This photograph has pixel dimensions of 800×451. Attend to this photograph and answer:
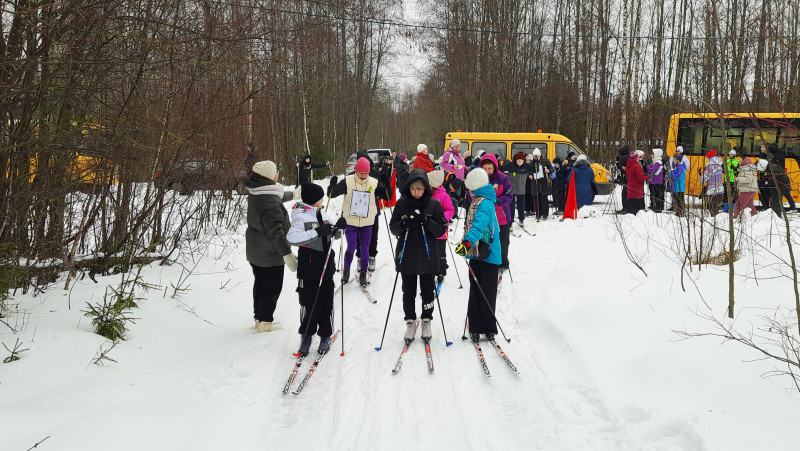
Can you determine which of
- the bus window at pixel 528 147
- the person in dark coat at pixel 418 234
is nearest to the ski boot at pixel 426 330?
the person in dark coat at pixel 418 234

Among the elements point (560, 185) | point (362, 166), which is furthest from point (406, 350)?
point (560, 185)

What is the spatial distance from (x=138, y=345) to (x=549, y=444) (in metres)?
3.97

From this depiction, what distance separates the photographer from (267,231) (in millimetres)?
5789

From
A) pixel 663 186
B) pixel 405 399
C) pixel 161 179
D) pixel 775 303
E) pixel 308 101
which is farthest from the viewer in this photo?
pixel 308 101

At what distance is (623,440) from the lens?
3.74 meters

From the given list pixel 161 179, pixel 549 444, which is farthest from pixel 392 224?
pixel 161 179

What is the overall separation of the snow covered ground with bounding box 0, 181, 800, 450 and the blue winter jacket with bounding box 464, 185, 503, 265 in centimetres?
105

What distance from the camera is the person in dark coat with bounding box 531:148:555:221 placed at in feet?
45.5

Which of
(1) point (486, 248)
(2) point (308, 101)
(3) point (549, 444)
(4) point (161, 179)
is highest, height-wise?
(2) point (308, 101)

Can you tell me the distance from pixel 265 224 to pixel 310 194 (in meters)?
0.68

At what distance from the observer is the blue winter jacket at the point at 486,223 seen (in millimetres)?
5508

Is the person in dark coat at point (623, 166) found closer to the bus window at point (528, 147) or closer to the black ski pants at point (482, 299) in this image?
the bus window at point (528, 147)

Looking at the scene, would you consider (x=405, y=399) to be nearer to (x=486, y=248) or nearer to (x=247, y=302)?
(x=486, y=248)

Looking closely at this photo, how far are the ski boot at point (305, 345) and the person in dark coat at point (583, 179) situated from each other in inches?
402
